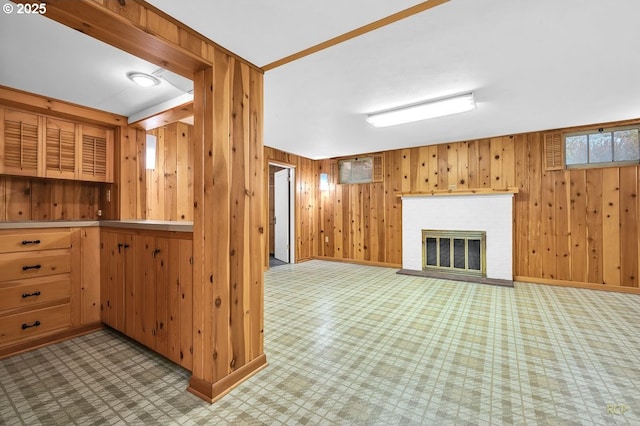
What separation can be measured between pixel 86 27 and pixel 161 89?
1.19 meters

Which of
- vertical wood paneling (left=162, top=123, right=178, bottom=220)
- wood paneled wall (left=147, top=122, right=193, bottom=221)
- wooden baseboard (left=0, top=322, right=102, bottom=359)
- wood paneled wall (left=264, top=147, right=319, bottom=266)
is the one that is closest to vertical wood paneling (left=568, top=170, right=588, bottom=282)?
wood paneled wall (left=264, top=147, right=319, bottom=266)

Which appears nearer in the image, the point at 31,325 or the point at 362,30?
the point at 362,30

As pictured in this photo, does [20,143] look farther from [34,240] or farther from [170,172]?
[170,172]

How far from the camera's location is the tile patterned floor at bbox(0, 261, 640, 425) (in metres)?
1.54

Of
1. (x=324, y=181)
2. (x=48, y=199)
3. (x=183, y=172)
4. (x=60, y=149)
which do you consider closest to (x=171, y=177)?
(x=183, y=172)

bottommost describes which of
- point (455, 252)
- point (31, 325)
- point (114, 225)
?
point (31, 325)

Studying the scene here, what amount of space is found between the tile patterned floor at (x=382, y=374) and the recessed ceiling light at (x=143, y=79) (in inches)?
88.2

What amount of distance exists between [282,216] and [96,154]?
3.71 metres

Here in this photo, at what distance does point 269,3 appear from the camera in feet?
4.93

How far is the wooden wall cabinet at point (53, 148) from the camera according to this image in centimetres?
257

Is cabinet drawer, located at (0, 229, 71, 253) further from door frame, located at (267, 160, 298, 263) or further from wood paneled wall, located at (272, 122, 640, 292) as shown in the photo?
door frame, located at (267, 160, 298, 263)

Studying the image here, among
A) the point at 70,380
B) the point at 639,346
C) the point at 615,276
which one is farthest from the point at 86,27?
the point at 615,276

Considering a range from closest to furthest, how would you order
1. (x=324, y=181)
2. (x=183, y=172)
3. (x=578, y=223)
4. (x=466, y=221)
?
1. (x=183, y=172)
2. (x=578, y=223)
3. (x=466, y=221)
4. (x=324, y=181)

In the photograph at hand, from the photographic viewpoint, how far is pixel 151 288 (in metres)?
2.12
